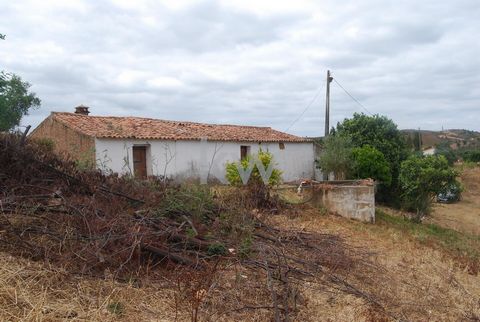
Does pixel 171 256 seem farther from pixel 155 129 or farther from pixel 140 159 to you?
pixel 155 129

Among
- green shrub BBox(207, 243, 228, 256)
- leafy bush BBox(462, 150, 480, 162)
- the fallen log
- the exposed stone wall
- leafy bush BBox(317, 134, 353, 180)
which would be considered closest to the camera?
the fallen log

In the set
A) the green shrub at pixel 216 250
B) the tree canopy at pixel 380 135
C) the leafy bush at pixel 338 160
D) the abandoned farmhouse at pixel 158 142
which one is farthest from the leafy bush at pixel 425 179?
the green shrub at pixel 216 250

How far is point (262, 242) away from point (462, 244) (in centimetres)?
747

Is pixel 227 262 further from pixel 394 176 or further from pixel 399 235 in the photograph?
pixel 394 176

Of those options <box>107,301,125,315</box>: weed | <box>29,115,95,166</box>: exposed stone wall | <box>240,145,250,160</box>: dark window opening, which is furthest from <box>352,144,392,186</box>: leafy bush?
<box>107,301,125,315</box>: weed

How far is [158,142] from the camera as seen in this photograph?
18172 mm

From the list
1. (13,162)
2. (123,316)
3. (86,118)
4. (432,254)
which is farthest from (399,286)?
(86,118)

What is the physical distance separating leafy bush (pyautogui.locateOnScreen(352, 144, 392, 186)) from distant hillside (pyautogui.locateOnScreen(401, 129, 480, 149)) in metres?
30.6

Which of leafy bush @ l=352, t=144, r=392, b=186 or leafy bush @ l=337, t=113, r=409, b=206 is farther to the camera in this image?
leafy bush @ l=337, t=113, r=409, b=206

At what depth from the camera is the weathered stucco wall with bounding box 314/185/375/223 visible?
1068 centimetres

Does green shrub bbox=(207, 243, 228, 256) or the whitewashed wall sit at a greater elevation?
the whitewashed wall

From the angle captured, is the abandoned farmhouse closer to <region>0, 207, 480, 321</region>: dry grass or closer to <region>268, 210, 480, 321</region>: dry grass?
<region>268, 210, 480, 321</region>: dry grass

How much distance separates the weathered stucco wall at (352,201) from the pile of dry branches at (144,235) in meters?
4.05

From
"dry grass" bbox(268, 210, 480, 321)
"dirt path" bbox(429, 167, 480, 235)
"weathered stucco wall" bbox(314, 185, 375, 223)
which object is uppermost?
"weathered stucco wall" bbox(314, 185, 375, 223)
